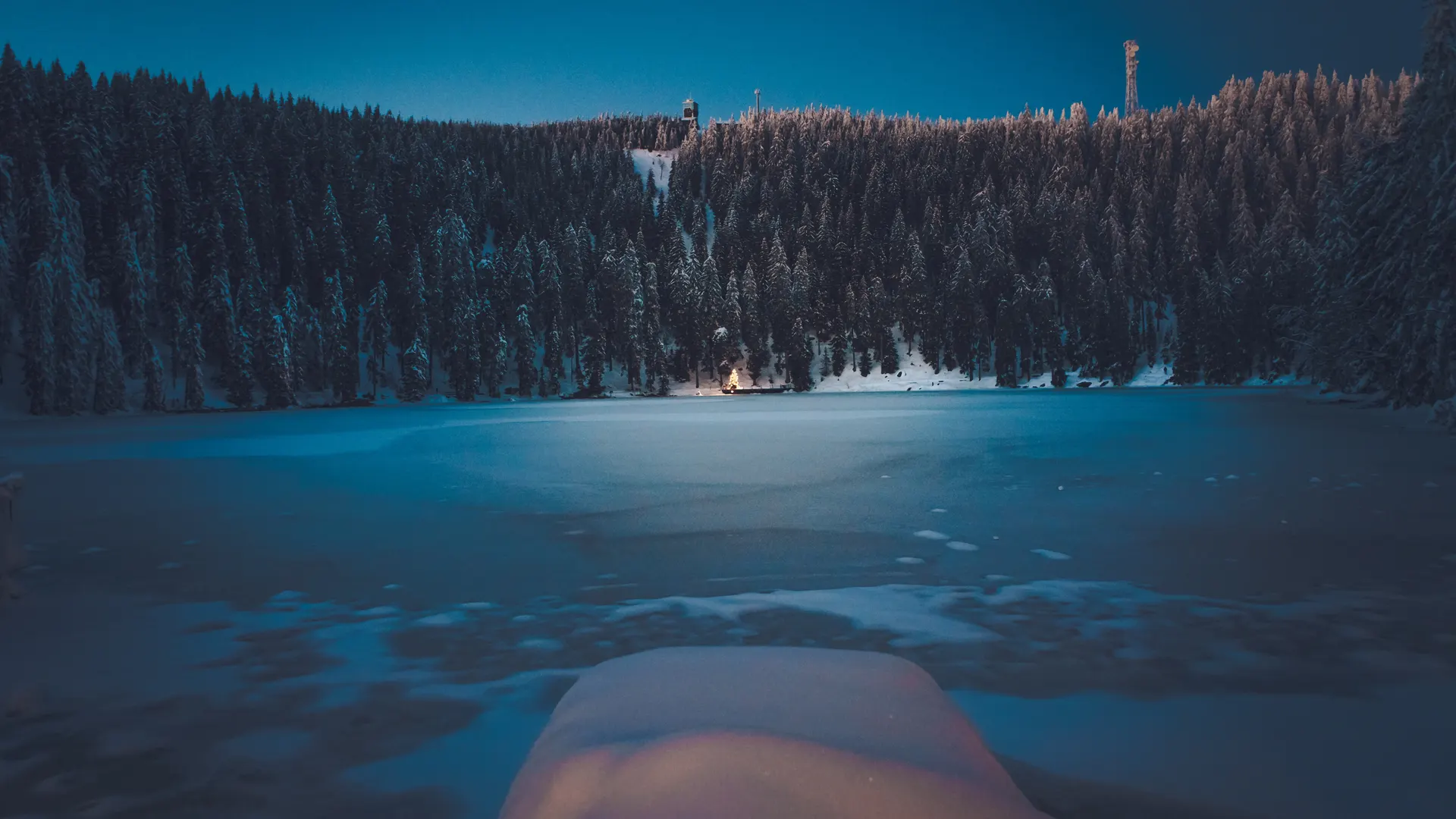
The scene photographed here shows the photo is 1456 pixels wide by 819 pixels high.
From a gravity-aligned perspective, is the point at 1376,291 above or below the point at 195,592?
above

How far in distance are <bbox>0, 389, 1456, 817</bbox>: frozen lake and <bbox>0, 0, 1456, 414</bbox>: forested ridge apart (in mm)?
40908

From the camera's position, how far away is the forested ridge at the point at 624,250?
236 feet

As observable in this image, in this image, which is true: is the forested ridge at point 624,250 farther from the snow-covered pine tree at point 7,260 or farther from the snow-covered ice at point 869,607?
the snow-covered ice at point 869,607

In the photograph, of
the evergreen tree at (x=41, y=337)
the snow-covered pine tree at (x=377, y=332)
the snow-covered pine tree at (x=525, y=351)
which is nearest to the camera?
the evergreen tree at (x=41, y=337)

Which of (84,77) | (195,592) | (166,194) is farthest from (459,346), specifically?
(195,592)

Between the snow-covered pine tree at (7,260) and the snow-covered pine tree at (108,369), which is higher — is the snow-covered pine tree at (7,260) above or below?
above

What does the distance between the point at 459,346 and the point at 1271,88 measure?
136552 mm

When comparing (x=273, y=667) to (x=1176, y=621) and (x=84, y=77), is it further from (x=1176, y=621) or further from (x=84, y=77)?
(x=84, y=77)

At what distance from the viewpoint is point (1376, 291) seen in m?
32.1

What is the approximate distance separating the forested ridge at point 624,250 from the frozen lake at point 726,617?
40.9m

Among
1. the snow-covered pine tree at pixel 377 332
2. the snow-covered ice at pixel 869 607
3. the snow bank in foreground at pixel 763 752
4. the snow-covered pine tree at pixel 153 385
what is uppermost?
the snow-covered pine tree at pixel 377 332

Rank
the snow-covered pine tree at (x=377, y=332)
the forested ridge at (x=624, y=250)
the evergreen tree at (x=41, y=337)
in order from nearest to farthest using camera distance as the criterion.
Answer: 1. the evergreen tree at (x=41, y=337)
2. the forested ridge at (x=624, y=250)
3. the snow-covered pine tree at (x=377, y=332)

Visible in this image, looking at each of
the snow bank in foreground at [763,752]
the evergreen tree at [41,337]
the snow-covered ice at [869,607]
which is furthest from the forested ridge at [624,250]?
the snow bank in foreground at [763,752]

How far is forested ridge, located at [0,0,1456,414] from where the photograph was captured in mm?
72000
